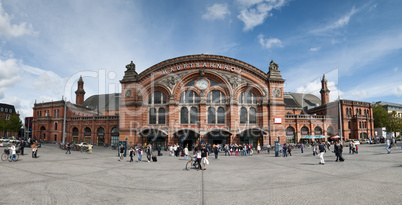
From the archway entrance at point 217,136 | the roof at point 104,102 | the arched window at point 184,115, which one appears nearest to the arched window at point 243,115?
the archway entrance at point 217,136

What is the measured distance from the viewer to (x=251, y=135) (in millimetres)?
40844

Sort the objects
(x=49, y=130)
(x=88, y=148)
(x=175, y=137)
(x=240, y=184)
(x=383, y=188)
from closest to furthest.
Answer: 1. (x=383, y=188)
2. (x=240, y=184)
3. (x=88, y=148)
4. (x=175, y=137)
5. (x=49, y=130)

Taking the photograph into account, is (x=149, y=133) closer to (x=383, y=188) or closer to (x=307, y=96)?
(x=383, y=188)

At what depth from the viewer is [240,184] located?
11.5 meters

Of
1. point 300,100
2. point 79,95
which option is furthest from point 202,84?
point 79,95

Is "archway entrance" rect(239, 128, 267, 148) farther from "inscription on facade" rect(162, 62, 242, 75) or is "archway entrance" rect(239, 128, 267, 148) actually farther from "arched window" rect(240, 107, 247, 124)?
"inscription on facade" rect(162, 62, 242, 75)

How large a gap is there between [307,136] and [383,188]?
132 ft

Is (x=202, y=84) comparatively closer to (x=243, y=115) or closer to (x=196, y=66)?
(x=196, y=66)

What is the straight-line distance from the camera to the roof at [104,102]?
65.1m

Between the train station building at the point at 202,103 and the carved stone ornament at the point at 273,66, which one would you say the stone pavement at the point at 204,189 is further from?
the carved stone ornament at the point at 273,66

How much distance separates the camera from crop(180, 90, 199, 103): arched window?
40531 mm

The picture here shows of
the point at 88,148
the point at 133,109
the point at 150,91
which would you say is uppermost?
the point at 150,91

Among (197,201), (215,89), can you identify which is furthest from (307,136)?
(197,201)

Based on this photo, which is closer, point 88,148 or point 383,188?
point 383,188
